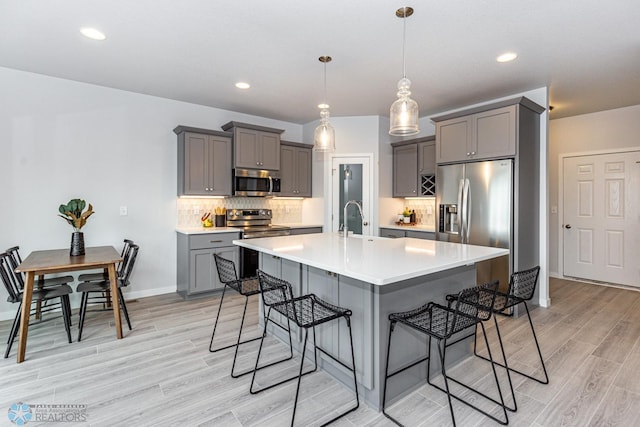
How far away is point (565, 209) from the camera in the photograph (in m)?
5.44

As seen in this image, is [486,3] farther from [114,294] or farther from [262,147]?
[114,294]

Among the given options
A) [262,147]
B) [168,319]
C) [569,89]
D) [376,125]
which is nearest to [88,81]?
[262,147]

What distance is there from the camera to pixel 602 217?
5043mm

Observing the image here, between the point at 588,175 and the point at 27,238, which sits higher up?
the point at 588,175

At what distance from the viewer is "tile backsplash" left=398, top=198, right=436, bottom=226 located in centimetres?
546

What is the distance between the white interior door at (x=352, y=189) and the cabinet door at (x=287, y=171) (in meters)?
0.65

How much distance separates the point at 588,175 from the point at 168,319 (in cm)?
622

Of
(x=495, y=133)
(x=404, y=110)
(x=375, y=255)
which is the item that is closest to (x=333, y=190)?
(x=495, y=133)

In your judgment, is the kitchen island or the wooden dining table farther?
the wooden dining table

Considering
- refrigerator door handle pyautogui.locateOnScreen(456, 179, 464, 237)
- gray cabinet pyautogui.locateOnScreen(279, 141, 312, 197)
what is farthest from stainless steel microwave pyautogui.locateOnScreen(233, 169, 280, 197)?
refrigerator door handle pyautogui.locateOnScreen(456, 179, 464, 237)

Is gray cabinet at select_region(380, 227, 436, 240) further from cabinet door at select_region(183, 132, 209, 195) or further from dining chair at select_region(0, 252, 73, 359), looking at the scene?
dining chair at select_region(0, 252, 73, 359)

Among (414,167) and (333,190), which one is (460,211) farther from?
(333,190)

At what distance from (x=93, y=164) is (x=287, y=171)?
264cm

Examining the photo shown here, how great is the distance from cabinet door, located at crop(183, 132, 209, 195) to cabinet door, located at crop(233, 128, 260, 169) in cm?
41
